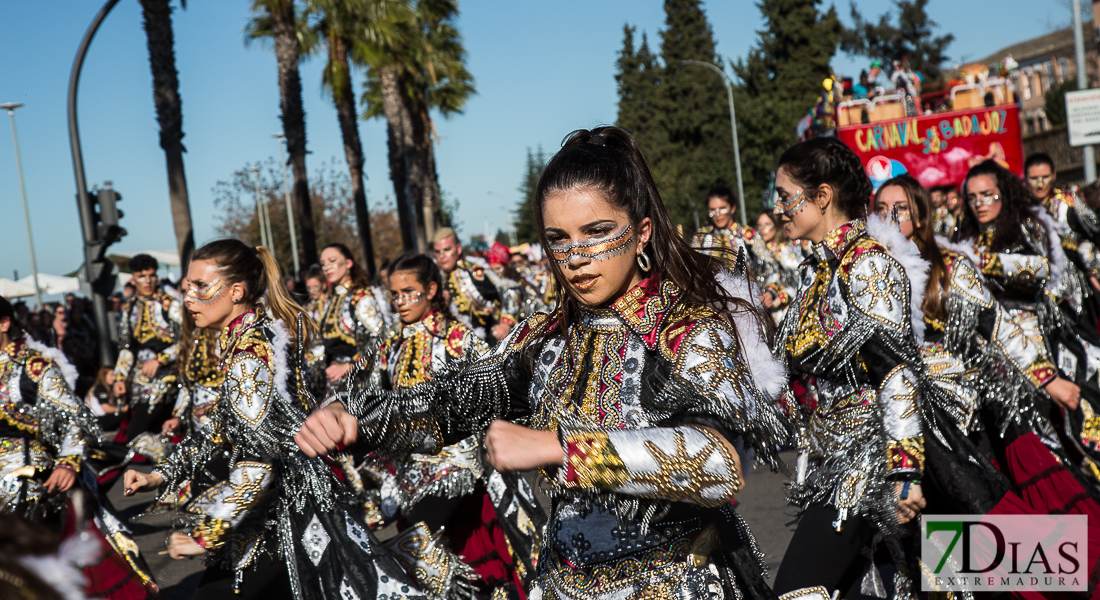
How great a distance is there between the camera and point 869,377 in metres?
3.24

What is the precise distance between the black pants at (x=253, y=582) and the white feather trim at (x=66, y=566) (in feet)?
8.89

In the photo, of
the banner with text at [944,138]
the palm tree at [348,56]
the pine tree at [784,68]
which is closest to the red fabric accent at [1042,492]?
the banner with text at [944,138]

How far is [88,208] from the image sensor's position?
11.3 metres

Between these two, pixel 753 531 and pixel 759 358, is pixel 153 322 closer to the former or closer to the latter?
pixel 753 531

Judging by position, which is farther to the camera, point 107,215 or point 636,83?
point 636,83

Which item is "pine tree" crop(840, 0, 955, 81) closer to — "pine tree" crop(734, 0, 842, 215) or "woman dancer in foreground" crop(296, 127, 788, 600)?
"pine tree" crop(734, 0, 842, 215)

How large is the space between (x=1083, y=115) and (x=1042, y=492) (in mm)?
14946

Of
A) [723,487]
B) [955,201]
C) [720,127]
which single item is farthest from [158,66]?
[720,127]

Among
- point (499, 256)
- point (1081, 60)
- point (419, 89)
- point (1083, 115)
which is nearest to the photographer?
point (499, 256)

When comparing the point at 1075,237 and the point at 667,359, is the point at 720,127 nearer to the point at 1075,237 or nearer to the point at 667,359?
the point at 1075,237

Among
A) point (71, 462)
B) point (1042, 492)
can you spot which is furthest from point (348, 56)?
point (1042, 492)

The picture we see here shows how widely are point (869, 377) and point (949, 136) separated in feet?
60.1

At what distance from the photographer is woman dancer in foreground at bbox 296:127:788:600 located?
1.80m

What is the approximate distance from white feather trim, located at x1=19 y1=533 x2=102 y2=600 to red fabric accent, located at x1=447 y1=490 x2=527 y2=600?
360 centimetres
